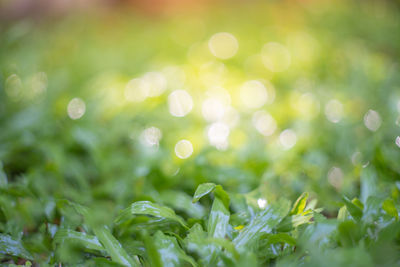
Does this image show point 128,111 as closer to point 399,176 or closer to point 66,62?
point 66,62

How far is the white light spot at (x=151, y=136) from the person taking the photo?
151 cm

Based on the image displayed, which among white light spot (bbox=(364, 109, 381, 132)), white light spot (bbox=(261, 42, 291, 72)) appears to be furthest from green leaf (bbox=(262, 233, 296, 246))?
white light spot (bbox=(261, 42, 291, 72))

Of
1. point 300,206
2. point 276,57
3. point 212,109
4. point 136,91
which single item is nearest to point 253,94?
point 212,109

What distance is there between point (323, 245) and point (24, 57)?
2335 millimetres

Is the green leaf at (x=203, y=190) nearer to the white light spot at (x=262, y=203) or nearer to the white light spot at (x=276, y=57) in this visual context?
the white light spot at (x=262, y=203)

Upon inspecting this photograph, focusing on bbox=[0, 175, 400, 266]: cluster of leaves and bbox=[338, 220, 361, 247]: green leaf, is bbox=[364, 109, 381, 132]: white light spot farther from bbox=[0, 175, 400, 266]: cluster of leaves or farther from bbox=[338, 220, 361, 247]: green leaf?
bbox=[338, 220, 361, 247]: green leaf

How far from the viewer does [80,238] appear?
883 mm

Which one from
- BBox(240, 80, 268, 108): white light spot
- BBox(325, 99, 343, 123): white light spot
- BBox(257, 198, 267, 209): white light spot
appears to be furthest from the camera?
BBox(240, 80, 268, 108): white light spot

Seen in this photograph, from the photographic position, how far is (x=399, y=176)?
1.14 meters

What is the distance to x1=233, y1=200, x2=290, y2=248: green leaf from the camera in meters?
0.85

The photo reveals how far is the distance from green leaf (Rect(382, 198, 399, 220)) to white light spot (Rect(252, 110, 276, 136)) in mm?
801

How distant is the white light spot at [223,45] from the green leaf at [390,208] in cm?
201

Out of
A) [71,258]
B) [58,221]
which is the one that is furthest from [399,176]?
[58,221]

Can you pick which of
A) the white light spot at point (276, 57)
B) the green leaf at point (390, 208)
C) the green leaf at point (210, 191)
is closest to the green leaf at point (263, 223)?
the green leaf at point (210, 191)
